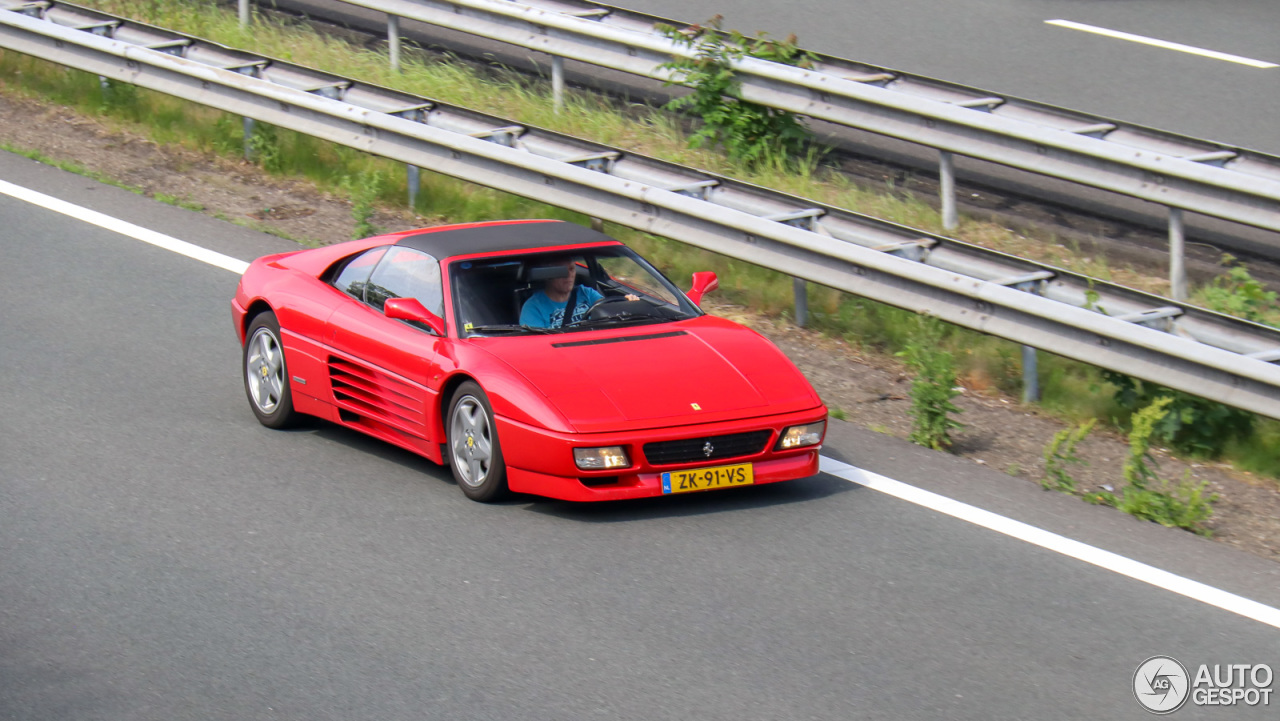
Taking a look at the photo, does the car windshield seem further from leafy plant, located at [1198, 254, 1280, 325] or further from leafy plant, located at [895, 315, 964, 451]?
leafy plant, located at [1198, 254, 1280, 325]

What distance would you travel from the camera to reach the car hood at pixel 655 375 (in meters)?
7.92

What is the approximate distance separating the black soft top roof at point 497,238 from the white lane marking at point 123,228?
11.1 feet

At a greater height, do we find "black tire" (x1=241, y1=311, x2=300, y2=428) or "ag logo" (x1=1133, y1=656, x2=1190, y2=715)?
"ag logo" (x1=1133, y1=656, x2=1190, y2=715)

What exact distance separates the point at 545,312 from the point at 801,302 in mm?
2793

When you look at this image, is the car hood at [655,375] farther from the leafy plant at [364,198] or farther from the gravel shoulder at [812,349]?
the leafy plant at [364,198]

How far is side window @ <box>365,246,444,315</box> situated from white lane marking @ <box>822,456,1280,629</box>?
2242mm

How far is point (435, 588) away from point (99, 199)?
25.4ft

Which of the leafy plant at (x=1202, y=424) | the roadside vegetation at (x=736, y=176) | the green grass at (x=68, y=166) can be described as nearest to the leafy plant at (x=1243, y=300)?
the roadside vegetation at (x=736, y=176)

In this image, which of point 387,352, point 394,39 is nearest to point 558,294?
point 387,352

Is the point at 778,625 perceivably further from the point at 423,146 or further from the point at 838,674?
the point at 423,146

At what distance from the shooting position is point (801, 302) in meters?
11.2

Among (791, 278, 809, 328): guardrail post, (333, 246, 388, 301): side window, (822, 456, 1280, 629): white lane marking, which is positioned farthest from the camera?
(791, 278, 809, 328): guardrail post

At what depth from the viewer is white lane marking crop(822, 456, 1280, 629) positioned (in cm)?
719

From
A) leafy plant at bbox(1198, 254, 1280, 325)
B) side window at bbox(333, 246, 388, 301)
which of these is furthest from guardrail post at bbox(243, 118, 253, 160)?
leafy plant at bbox(1198, 254, 1280, 325)
